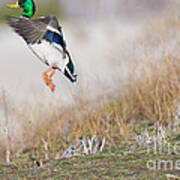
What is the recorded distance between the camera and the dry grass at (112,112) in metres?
4.62

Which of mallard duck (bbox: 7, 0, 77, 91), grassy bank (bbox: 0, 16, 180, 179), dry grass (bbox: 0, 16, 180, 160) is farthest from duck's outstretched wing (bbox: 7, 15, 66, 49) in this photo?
dry grass (bbox: 0, 16, 180, 160)

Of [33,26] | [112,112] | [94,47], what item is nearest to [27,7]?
[33,26]

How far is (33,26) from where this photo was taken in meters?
2.34

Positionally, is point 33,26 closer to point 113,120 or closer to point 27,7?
point 27,7

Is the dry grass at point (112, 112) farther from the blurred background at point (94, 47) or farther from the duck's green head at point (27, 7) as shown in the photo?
the duck's green head at point (27, 7)

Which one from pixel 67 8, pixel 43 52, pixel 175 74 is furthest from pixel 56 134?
pixel 67 8

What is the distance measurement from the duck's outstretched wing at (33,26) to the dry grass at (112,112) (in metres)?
2.18

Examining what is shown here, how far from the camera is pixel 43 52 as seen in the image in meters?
2.42

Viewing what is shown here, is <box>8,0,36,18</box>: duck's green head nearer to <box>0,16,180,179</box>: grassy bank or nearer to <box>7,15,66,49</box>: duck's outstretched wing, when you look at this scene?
<box>7,15,66,49</box>: duck's outstretched wing

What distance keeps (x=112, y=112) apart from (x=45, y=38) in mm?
2385

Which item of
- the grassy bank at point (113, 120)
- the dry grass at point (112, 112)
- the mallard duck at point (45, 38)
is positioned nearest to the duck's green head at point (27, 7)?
the mallard duck at point (45, 38)

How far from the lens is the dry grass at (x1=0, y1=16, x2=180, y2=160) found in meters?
4.62

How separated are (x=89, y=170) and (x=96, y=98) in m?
2.31

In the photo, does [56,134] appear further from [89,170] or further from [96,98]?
[89,170]
